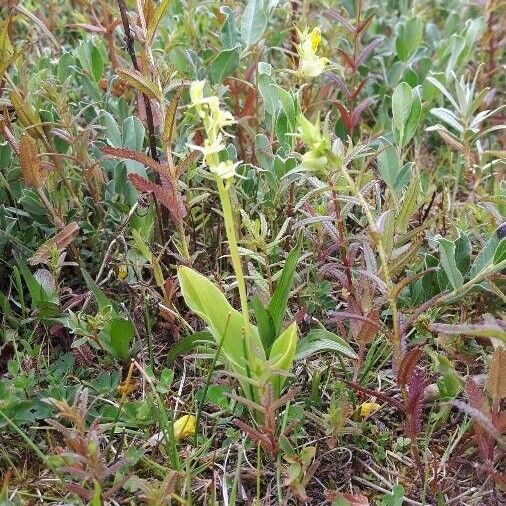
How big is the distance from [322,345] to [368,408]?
8.9 inches

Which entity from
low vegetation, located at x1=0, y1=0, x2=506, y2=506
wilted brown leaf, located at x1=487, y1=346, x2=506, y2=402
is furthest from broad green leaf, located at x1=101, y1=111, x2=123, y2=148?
wilted brown leaf, located at x1=487, y1=346, x2=506, y2=402

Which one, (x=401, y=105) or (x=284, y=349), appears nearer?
(x=284, y=349)

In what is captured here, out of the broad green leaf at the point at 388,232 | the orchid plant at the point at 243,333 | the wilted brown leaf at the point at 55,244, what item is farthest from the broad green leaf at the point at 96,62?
the broad green leaf at the point at 388,232

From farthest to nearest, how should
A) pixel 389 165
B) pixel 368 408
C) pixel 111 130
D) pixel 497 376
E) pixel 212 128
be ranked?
pixel 111 130 → pixel 389 165 → pixel 368 408 → pixel 497 376 → pixel 212 128

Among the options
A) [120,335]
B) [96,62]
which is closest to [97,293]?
[120,335]

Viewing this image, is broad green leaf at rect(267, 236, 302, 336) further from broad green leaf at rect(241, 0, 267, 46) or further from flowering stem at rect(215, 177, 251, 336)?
broad green leaf at rect(241, 0, 267, 46)

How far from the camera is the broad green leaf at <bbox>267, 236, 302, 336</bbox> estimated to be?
63.2 inches

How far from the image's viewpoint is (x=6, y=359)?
1.90m

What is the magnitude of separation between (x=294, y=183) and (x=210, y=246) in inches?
12.6

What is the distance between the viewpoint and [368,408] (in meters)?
1.71

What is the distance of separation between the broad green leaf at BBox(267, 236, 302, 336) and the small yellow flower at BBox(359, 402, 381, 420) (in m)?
0.30

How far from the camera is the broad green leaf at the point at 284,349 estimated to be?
1438mm

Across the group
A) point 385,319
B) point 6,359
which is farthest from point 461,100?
point 6,359

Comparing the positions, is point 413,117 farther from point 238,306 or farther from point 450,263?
point 238,306
